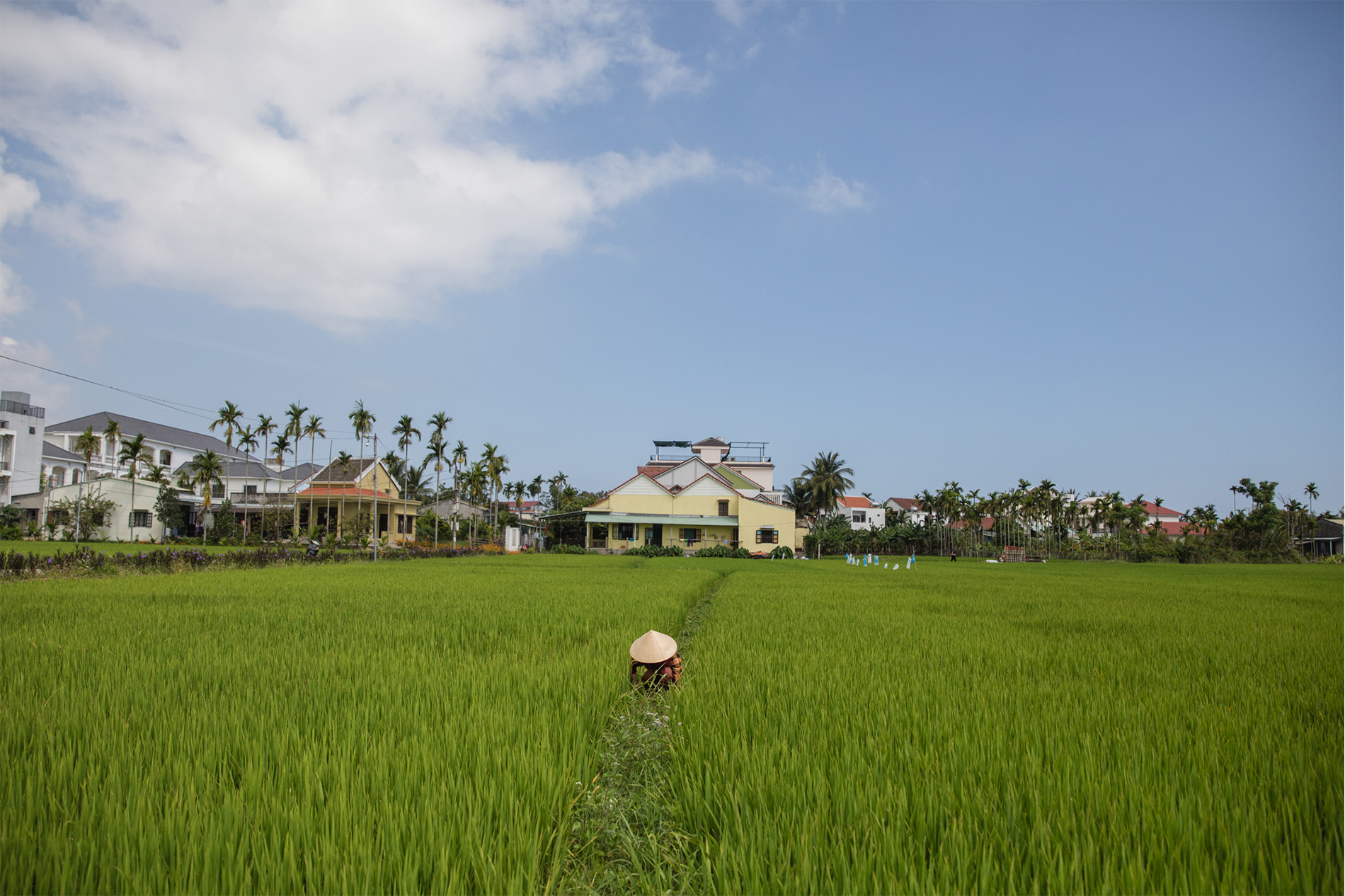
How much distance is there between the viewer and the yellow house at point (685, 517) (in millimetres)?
40375

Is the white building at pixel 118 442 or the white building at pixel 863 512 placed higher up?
the white building at pixel 118 442

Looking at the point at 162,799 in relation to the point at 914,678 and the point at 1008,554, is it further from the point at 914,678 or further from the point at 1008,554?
the point at 1008,554

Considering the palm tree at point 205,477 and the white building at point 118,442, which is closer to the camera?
the palm tree at point 205,477

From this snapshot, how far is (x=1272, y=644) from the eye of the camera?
245 inches

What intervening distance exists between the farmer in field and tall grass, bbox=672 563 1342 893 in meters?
0.20

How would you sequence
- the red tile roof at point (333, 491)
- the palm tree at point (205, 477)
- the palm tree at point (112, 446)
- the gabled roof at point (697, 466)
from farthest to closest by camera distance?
the palm tree at point (112, 446) < the gabled roof at point (697, 466) < the red tile roof at point (333, 491) < the palm tree at point (205, 477)

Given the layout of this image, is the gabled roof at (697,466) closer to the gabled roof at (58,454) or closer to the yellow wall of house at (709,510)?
the yellow wall of house at (709,510)

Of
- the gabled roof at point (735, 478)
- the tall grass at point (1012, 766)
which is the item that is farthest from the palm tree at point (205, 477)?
the tall grass at point (1012, 766)

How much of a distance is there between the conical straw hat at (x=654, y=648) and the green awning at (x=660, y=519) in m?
36.3

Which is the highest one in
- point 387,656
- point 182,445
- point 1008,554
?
point 182,445

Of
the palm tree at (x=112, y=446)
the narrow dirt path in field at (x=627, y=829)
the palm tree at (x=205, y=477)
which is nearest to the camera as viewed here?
the narrow dirt path in field at (x=627, y=829)

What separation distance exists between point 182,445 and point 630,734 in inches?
2709

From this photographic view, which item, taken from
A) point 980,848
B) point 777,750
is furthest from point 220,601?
point 980,848

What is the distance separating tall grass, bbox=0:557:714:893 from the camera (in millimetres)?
1802
